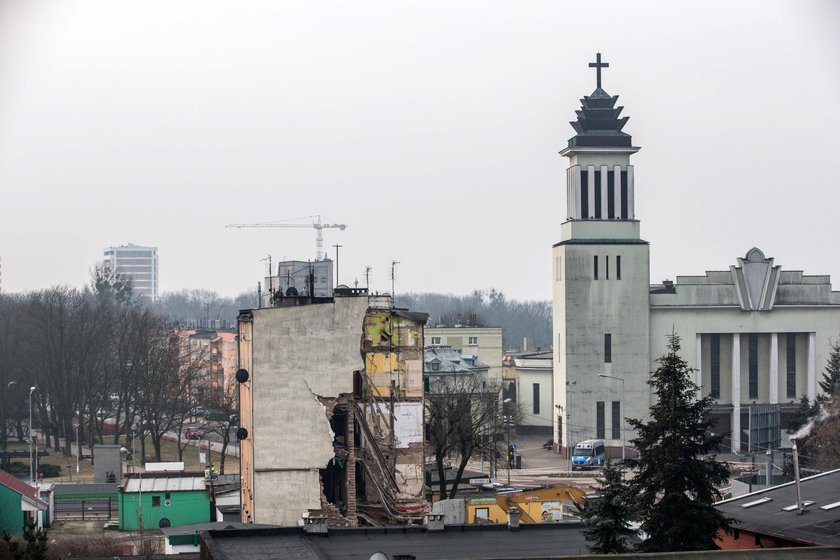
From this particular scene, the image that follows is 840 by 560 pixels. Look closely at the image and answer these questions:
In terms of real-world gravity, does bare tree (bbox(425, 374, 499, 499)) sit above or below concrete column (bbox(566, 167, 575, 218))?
below

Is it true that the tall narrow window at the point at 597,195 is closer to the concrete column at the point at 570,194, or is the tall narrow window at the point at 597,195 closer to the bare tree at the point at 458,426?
the concrete column at the point at 570,194

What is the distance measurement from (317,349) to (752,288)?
44.9 meters

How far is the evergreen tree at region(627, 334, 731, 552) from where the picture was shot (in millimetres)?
31984

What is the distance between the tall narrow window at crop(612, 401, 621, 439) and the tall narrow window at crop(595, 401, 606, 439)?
25.2 inches

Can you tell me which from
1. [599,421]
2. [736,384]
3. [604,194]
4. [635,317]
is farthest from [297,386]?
[736,384]

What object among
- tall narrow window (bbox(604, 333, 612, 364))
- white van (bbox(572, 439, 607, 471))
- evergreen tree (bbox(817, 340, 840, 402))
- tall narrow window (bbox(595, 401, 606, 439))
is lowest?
white van (bbox(572, 439, 607, 471))

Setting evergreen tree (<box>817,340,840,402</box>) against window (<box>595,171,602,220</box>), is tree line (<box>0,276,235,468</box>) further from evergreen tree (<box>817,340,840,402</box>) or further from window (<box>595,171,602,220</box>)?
evergreen tree (<box>817,340,840,402</box>)

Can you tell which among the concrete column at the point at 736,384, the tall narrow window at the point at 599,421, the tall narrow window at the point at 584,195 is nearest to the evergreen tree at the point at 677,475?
the tall narrow window at the point at 599,421

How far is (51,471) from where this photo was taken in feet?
246

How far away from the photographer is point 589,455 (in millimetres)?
79938

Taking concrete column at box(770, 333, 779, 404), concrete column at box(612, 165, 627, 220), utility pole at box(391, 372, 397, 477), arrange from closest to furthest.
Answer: utility pole at box(391, 372, 397, 477), concrete column at box(612, 165, 627, 220), concrete column at box(770, 333, 779, 404)

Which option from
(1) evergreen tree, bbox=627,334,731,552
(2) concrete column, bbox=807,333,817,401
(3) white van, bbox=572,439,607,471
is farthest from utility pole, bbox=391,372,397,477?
(2) concrete column, bbox=807,333,817,401

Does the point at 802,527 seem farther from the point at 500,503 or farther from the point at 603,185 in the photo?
the point at 603,185

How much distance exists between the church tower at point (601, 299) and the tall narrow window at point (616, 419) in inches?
2.3
